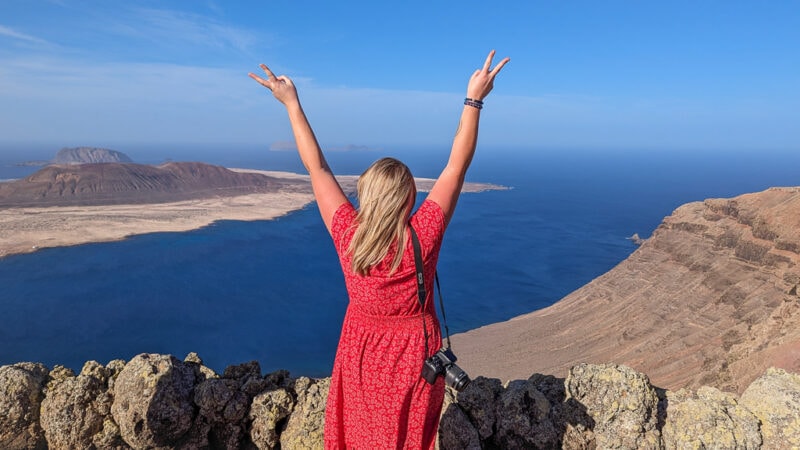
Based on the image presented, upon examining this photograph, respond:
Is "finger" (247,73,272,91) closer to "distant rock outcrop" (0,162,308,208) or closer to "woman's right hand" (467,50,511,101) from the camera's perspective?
"woman's right hand" (467,50,511,101)

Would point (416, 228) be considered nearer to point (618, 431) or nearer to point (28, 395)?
point (618, 431)

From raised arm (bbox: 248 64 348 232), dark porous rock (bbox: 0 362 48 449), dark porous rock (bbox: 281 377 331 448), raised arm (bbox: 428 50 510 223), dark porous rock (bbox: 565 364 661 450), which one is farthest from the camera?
dark porous rock (bbox: 0 362 48 449)

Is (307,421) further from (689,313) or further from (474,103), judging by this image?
(689,313)

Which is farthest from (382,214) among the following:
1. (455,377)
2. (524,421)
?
(524,421)

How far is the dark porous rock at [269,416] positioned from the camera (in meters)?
3.85

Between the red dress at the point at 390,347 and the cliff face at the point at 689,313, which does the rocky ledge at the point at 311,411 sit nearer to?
the red dress at the point at 390,347

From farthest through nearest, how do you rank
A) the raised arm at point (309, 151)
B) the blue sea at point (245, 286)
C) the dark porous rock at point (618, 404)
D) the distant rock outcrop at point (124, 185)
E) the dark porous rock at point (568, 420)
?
the distant rock outcrop at point (124, 185)
the blue sea at point (245, 286)
the dark porous rock at point (568, 420)
the dark porous rock at point (618, 404)
the raised arm at point (309, 151)

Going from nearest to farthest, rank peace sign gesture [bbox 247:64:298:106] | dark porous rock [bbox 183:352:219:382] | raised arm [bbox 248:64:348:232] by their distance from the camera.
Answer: raised arm [bbox 248:64:348:232]
peace sign gesture [bbox 247:64:298:106]
dark porous rock [bbox 183:352:219:382]

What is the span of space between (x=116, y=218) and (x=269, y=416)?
87235mm

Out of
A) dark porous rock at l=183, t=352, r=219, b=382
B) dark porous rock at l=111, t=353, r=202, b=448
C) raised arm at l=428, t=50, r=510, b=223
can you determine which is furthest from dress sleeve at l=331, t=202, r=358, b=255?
dark porous rock at l=183, t=352, r=219, b=382

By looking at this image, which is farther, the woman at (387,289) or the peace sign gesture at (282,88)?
the peace sign gesture at (282,88)

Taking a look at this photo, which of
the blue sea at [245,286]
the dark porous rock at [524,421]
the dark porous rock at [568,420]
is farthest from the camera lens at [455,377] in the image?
the blue sea at [245,286]

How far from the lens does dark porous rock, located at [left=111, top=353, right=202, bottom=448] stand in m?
3.78

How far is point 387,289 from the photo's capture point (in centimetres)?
181
